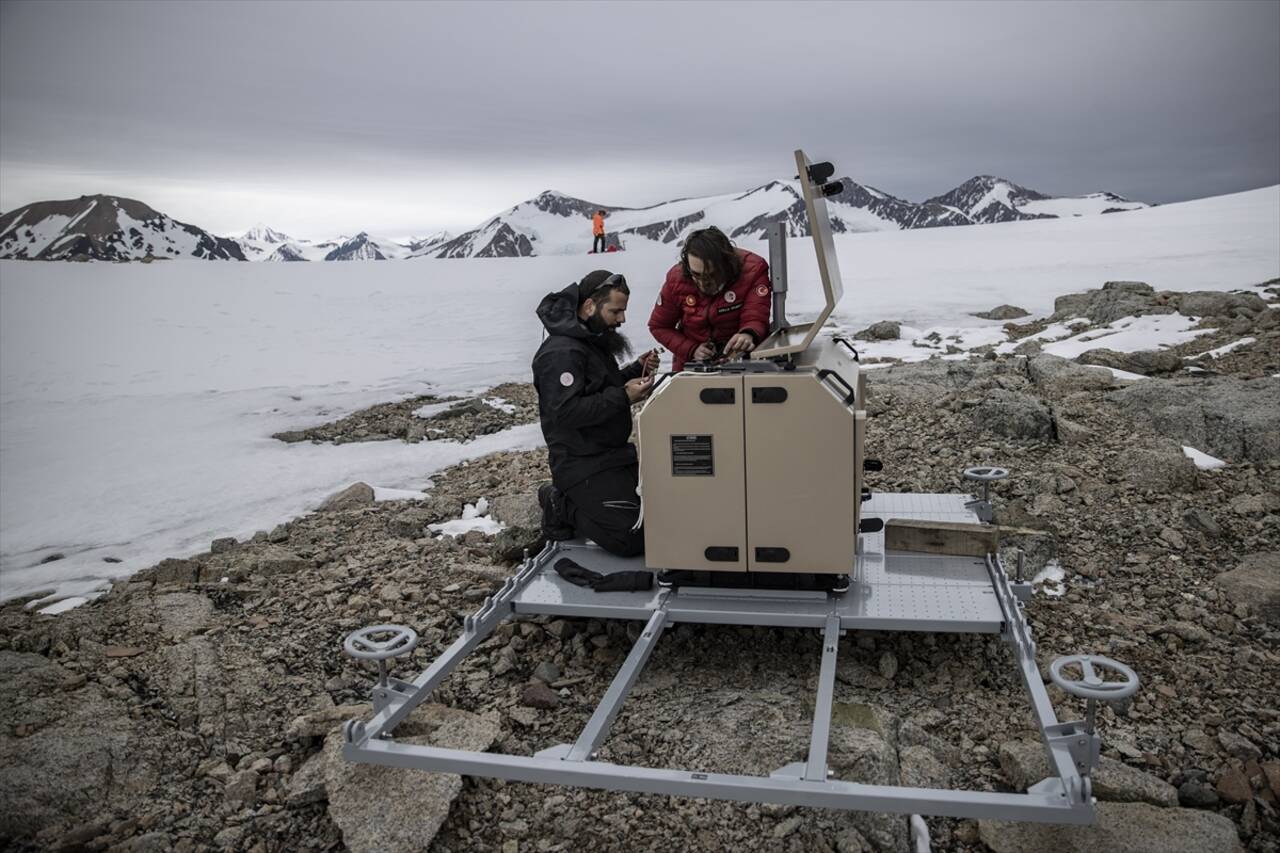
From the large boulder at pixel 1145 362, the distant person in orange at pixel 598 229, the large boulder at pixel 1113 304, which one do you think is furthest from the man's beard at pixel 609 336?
the distant person in orange at pixel 598 229

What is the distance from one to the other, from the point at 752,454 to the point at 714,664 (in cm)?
107

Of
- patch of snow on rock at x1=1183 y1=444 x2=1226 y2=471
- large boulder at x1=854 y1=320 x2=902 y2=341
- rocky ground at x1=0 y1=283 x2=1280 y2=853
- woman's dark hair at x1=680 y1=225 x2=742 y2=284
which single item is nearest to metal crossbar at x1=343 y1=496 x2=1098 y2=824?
rocky ground at x1=0 y1=283 x2=1280 y2=853

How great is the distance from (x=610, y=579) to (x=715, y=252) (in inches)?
71.9

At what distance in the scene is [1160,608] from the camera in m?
4.16

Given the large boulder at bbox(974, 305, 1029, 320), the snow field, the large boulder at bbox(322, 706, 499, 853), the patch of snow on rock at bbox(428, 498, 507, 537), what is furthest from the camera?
the large boulder at bbox(974, 305, 1029, 320)

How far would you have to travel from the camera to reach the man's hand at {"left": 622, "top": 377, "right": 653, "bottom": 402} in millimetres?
4016

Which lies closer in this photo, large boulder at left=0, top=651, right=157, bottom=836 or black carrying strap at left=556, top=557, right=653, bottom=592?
large boulder at left=0, top=651, right=157, bottom=836

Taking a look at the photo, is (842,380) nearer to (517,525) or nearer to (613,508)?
(613,508)

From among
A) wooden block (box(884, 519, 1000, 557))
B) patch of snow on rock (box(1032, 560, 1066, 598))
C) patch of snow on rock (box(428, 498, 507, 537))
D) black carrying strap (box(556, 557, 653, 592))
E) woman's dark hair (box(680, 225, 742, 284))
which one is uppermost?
woman's dark hair (box(680, 225, 742, 284))

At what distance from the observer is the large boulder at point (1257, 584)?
400cm

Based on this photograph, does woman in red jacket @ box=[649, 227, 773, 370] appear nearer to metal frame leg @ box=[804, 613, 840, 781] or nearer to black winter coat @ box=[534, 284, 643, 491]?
black winter coat @ box=[534, 284, 643, 491]

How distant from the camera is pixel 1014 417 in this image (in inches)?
258

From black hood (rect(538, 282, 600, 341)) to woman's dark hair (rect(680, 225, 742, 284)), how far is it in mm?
769

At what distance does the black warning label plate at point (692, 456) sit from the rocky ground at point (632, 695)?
0.96 metres
